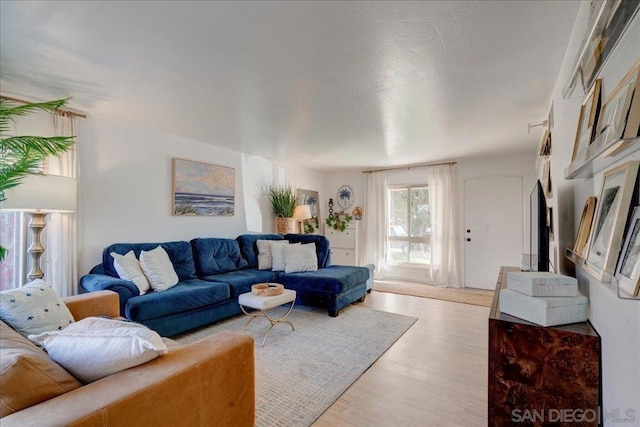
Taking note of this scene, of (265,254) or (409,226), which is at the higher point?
(409,226)

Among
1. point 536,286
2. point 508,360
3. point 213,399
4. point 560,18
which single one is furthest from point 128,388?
point 560,18

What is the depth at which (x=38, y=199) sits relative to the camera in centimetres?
212

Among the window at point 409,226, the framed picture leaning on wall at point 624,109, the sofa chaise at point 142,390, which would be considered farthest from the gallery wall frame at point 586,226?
the window at point 409,226

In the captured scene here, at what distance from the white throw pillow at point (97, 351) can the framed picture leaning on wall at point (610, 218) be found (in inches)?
62.2

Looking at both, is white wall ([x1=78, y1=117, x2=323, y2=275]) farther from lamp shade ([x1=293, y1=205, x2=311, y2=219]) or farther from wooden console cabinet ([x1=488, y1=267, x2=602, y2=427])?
wooden console cabinet ([x1=488, y1=267, x2=602, y2=427])

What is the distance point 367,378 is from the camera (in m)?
2.18

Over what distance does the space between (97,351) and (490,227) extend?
17.6ft

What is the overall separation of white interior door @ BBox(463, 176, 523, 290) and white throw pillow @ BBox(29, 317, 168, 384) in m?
5.17

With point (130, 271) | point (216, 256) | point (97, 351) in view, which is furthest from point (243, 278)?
point (97, 351)

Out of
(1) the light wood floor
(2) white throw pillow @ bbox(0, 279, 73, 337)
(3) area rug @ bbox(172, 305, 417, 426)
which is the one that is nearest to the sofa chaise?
(2) white throw pillow @ bbox(0, 279, 73, 337)

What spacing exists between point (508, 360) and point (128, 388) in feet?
4.83

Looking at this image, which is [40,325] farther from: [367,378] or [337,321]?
[337,321]

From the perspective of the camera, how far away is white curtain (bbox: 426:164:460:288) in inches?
203

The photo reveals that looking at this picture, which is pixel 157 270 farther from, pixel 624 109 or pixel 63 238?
pixel 624 109
